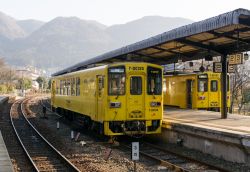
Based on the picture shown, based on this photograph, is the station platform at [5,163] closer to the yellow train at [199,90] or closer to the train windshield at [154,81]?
the train windshield at [154,81]

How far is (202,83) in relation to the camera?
76.8ft

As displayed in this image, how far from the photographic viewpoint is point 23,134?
19.8 metres

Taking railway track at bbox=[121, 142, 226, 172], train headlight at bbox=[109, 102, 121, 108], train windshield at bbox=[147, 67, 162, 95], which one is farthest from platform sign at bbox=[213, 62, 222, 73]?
train headlight at bbox=[109, 102, 121, 108]

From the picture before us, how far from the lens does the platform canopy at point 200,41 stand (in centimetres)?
1171

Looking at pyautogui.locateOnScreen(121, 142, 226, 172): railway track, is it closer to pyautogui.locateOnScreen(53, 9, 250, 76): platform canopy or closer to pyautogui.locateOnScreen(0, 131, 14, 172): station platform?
pyautogui.locateOnScreen(53, 9, 250, 76): platform canopy

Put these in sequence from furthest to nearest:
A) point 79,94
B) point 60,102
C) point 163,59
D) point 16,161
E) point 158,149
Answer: point 60,102 → point 163,59 → point 79,94 → point 158,149 → point 16,161

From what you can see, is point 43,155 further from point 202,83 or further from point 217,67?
point 202,83

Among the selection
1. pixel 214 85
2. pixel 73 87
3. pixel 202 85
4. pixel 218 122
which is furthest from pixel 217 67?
pixel 73 87

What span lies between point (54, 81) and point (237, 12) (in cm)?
1974

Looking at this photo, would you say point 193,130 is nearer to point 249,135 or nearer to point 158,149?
point 158,149

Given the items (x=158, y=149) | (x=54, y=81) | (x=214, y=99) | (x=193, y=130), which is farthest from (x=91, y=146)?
(x=54, y=81)

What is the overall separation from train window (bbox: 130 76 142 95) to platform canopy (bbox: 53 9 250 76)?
1629 mm

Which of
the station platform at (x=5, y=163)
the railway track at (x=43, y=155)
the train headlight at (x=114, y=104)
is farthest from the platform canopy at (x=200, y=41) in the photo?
the station platform at (x=5, y=163)

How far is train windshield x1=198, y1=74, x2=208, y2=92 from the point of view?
917 inches
